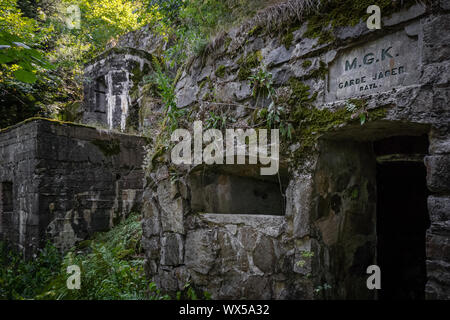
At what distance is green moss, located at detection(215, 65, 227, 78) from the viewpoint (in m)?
3.12

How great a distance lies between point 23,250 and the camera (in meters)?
5.41

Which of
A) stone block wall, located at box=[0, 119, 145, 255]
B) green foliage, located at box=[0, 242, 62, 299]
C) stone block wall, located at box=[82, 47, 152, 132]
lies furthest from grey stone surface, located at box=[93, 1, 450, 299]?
stone block wall, located at box=[82, 47, 152, 132]

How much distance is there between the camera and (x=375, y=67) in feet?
6.96

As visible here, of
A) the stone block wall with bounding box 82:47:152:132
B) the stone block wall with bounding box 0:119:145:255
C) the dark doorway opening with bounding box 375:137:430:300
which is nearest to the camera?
the dark doorway opening with bounding box 375:137:430:300

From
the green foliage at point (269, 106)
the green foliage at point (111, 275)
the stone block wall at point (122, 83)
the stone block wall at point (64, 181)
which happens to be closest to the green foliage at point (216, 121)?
the green foliage at point (269, 106)

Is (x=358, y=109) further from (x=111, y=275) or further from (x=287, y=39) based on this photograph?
(x=111, y=275)

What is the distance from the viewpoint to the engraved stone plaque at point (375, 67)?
1961mm

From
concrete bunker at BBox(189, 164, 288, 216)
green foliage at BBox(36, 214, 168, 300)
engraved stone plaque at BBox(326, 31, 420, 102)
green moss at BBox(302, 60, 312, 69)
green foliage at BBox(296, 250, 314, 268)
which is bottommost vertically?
green foliage at BBox(36, 214, 168, 300)

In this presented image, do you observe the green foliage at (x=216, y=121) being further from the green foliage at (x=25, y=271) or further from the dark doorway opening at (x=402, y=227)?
the green foliage at (x=25, y=271)

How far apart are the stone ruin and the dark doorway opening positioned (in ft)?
0.04

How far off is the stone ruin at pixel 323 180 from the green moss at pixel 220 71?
27 millimetres

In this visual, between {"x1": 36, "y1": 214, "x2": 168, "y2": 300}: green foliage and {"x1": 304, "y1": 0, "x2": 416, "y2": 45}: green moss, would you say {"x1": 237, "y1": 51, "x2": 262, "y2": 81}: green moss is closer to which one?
{"x1": 304, "y1": 0, "x2": 416, "y2": 45}: green moss
